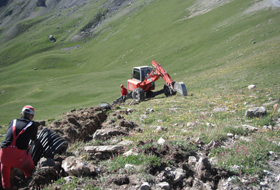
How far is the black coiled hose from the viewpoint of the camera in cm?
620

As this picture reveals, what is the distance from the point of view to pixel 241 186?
433 cm

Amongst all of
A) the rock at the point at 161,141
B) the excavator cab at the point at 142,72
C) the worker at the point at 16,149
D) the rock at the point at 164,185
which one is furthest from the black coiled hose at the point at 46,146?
the excavator cab at the point at 142,72

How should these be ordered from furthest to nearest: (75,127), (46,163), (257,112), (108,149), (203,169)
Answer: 1. (75,127)
2. (257,112)
3. (108,149)
4. (46,163)
5. (203,169)

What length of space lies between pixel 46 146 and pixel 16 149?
52.1 inches

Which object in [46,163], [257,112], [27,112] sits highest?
[27,112]

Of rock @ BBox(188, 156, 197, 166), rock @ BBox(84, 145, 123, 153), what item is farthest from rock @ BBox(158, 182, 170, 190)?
rock @ BBox(84, 145, 123, 153)

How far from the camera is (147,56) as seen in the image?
62781mm

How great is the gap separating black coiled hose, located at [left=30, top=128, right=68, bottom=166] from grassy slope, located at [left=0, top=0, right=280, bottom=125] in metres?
13.0

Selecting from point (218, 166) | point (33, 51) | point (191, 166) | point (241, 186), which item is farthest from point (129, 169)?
point (33, 51)

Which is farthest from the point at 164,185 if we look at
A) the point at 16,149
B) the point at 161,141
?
the point at 16,149

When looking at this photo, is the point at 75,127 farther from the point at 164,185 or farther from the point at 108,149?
the point at 164,185

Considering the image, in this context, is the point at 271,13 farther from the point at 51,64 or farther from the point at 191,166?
the point at 51,64

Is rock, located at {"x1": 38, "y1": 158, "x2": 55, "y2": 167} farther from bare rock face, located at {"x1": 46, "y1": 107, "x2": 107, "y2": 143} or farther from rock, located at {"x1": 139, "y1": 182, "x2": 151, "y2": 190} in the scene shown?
rock, located at {"x1": 139, "y1": 182, "x2": 151, "y2": 190}

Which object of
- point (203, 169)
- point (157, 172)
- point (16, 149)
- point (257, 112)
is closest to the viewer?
point (203, 169)
